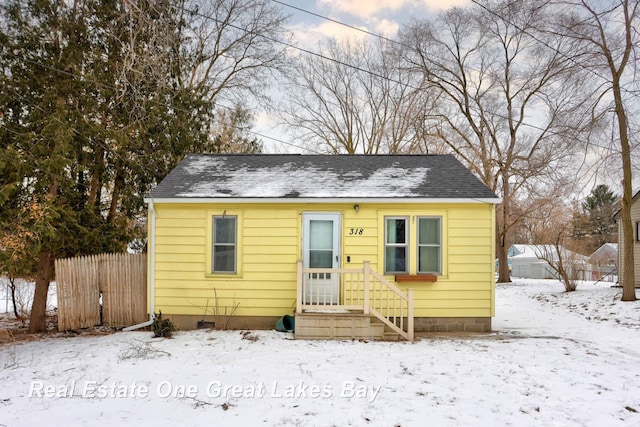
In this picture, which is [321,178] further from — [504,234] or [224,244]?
[504,234]

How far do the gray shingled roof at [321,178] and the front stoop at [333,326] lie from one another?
235 centimetres

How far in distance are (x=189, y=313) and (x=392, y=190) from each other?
501cm

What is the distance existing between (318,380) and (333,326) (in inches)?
90.2

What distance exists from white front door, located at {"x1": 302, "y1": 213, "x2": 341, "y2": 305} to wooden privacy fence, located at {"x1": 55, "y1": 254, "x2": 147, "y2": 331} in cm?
367

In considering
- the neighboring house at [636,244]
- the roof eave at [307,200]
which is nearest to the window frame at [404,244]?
the roof eave at [307,200]

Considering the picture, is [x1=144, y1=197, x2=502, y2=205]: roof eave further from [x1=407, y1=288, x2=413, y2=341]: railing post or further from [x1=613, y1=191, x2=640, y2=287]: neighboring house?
[x1=613, y1=191, x2=640, y2=287]: neighboring house

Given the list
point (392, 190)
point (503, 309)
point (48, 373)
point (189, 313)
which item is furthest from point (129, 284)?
point (503, 309)

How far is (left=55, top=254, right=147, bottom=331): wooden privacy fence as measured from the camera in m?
8.67

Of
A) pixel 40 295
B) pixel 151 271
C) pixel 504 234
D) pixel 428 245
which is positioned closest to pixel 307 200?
pixel 428 245

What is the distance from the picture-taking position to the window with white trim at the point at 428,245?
8219mm

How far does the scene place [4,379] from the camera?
527 cm

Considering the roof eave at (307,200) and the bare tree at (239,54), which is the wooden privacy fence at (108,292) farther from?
the bare tree at (239,54)

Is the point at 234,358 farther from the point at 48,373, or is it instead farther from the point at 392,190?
the point at 392,190

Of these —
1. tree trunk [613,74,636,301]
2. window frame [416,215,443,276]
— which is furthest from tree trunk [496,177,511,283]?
window frame [416,215,443,276]
